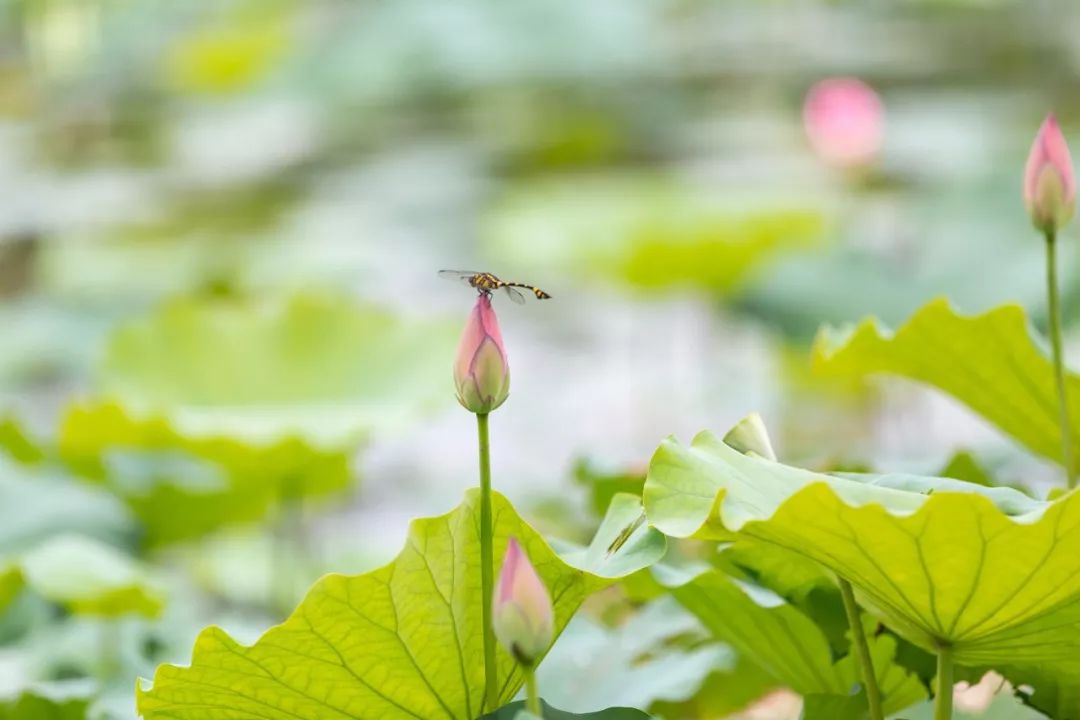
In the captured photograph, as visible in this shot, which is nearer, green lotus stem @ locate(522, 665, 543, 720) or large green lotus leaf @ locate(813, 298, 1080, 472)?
green lotus stem @ locate(522, 665, 543, 720)

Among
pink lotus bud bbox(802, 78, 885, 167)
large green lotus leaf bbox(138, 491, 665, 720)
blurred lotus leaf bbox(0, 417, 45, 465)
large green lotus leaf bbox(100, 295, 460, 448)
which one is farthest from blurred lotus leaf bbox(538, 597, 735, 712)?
pink lotus bud bbox(802, 78, 885, 167)

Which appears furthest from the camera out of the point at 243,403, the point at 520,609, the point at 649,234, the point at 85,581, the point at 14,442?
the point at 649,234

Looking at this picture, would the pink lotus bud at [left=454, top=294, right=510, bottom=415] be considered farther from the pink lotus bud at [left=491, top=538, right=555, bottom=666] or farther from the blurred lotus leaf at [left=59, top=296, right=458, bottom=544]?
the blurred lotus leaf at [left=59, top=296, right=458, bottom=544]

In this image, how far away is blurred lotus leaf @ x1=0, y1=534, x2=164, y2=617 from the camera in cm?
81

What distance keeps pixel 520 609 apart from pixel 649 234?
168 cm

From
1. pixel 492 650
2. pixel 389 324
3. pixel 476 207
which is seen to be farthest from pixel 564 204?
pixel 492 650

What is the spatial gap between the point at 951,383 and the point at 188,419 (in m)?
0.73

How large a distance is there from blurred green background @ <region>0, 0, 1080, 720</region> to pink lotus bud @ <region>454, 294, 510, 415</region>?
256 millimetres

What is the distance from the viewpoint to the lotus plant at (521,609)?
437mm

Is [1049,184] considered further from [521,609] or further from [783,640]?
[521,609]

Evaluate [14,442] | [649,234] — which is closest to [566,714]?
[14,442]

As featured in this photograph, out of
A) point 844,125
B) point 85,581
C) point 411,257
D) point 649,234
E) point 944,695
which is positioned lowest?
point 944,695

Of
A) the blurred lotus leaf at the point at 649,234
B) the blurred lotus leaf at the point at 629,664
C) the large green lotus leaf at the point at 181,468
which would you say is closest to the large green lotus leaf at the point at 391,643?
the blurred lotus leaf at the point at 629,664

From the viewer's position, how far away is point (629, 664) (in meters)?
0.75
